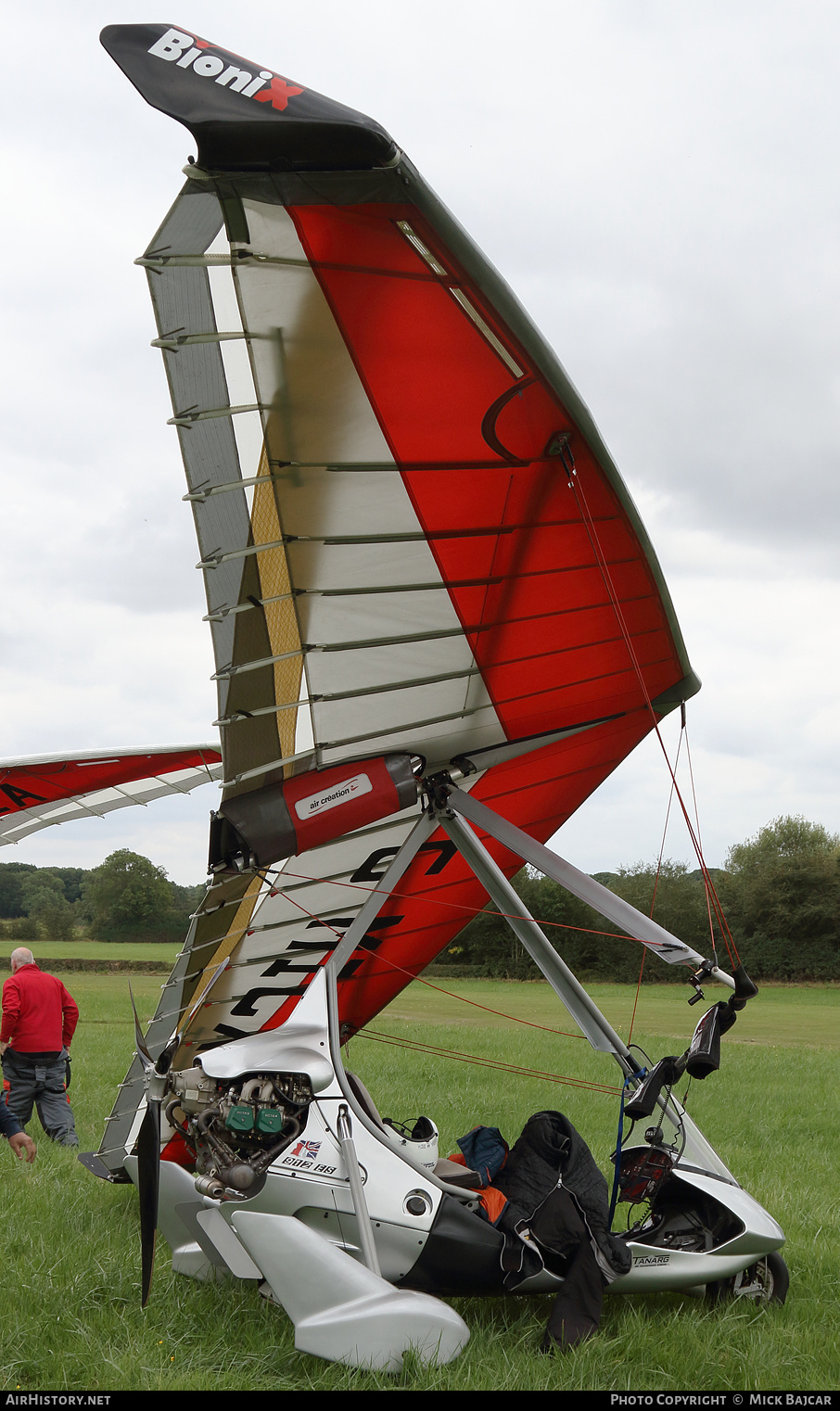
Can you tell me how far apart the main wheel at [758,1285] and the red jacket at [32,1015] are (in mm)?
5485

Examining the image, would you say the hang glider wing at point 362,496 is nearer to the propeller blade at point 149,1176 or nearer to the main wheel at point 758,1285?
the propeller blade at point 149,1176

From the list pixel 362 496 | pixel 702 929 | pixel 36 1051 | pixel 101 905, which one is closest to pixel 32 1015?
pixel 36 1051

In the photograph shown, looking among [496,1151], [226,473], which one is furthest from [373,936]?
[226,473]

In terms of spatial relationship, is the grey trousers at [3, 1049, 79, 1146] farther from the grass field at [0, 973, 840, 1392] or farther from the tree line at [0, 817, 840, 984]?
the tree line at [0, 817, 840, 984]

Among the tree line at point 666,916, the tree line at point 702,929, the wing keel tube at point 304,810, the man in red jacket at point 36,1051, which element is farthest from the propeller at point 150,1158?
the tree line at point 702,929

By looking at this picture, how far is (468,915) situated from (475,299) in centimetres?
452

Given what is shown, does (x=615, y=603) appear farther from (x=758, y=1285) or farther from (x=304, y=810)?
(x=758, y=1285)

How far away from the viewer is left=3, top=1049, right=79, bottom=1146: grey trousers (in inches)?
307

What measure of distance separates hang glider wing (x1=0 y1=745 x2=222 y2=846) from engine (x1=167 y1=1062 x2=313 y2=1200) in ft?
14.6

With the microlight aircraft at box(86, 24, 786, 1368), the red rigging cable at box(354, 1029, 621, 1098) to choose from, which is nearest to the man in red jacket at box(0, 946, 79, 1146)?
the red rigging cable at box(354, 1029, 621, 1098)

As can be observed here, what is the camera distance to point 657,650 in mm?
4590

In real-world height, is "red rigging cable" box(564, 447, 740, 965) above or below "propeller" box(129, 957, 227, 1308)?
above

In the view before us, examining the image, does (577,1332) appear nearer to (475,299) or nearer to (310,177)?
(475,299)
